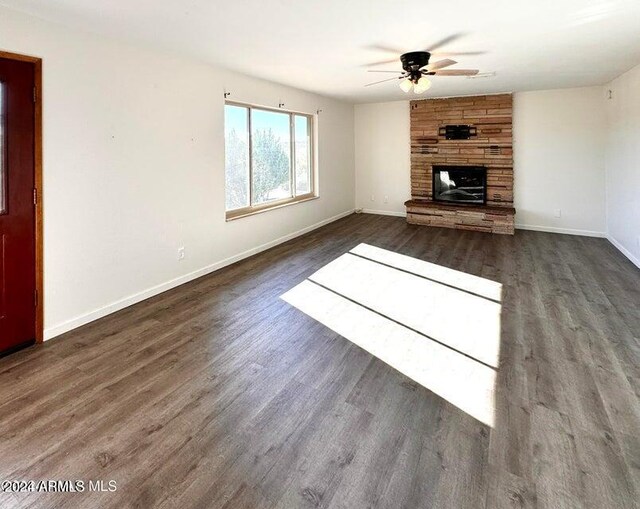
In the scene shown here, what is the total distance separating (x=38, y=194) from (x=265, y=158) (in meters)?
3.25

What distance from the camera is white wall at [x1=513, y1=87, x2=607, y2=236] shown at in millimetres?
6145

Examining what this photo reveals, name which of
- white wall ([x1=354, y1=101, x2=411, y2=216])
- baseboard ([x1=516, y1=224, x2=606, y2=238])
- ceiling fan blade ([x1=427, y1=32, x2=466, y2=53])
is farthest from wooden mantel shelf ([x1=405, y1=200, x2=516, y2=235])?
ceiling fan blade ([x1=427, y1=32, x2=466, y2=53])

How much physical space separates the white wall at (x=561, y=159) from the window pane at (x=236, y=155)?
15.5 ft

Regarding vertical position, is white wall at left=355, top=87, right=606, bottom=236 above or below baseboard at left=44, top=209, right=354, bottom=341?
above

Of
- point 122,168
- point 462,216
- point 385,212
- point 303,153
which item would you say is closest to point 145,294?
point 122,168

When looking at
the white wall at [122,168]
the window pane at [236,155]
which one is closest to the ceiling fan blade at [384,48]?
the white wall at [122,168]

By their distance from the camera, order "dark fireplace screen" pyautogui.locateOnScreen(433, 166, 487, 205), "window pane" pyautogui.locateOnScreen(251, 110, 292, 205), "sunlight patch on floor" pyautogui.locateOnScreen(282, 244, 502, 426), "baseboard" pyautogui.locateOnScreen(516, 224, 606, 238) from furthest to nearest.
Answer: "dark fireplace screen" pyautogui.locateOnScreen(433, 166, 487, 205), "baseboard" pyautogui.locateOnScreen(516, 224, 606, 238), "window pane" pyautogui.locateOnScreen(251, 110, 292, 205), "sunlight patch on floor" pyautogui.locateOnScreen(282, 244, 502, 426)

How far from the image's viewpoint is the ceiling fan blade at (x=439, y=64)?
12.1 ft

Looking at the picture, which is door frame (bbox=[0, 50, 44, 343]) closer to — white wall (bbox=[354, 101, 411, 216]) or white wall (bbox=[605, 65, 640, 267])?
white wall (bbox=[605, 65, 640, 267])

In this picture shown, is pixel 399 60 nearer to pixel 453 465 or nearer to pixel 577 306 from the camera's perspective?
pixel 577 306

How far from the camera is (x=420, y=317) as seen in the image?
3.37 metres

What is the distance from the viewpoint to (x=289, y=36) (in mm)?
3330

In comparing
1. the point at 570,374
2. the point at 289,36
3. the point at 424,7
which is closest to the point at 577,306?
the point at 570,374

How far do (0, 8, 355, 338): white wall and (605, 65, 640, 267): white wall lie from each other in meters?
4.75
